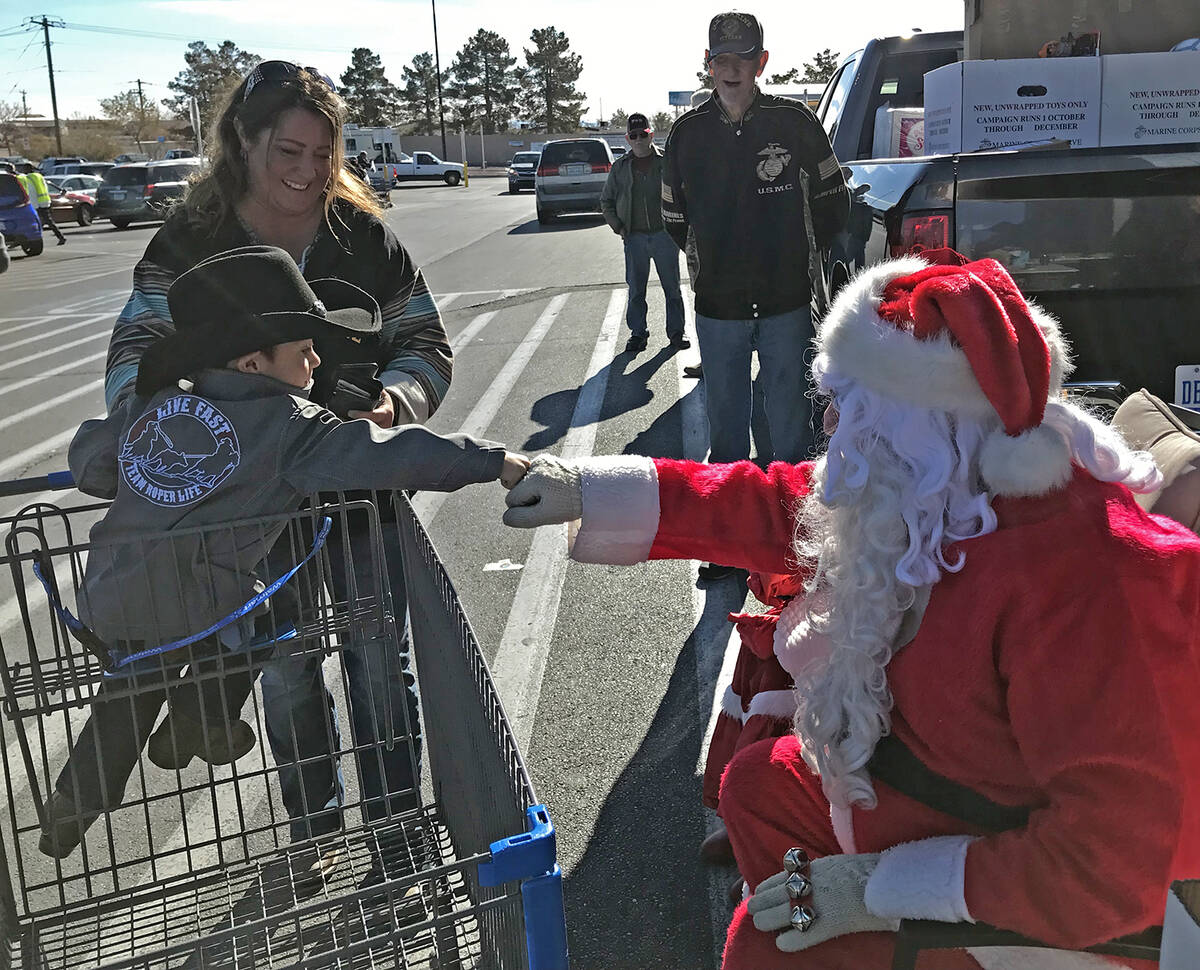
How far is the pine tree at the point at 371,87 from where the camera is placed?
88312 millimetres

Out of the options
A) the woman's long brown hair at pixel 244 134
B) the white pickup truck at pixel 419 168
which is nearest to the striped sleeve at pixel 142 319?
the woman's long brown hair at pixel 244 134

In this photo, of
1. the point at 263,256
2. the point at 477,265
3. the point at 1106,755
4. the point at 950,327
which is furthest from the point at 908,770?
the point at 477,265

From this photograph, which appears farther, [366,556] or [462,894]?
[366,556]

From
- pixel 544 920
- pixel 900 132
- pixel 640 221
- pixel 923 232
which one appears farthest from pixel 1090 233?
pixel 640 221

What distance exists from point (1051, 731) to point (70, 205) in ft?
119

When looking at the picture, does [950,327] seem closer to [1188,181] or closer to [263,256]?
[263,256]

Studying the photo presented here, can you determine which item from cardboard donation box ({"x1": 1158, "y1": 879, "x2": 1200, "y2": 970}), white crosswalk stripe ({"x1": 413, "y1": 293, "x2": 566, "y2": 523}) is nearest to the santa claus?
cardboard donation box ({"x1": 1158, "y1": 879, "x2": 1200, "y2": 970})

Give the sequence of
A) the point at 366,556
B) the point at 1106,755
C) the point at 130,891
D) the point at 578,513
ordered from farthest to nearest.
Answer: the point at 366,556, the point at 578,513, the point at 130,891, the point at 1106,755

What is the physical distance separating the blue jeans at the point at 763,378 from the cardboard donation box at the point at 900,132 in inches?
89.3

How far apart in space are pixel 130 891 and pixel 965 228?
3.74 metres

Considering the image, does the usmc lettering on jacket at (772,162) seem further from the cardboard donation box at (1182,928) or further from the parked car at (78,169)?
the parked car at (78,169)

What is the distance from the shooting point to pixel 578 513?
2.24m

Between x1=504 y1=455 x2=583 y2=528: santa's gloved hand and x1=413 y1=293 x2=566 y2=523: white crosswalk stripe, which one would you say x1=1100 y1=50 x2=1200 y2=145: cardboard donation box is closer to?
x1=413 y1=293 x2=566 y2=523: white crosswalk stripe

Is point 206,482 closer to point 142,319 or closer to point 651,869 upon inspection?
point 142,319
